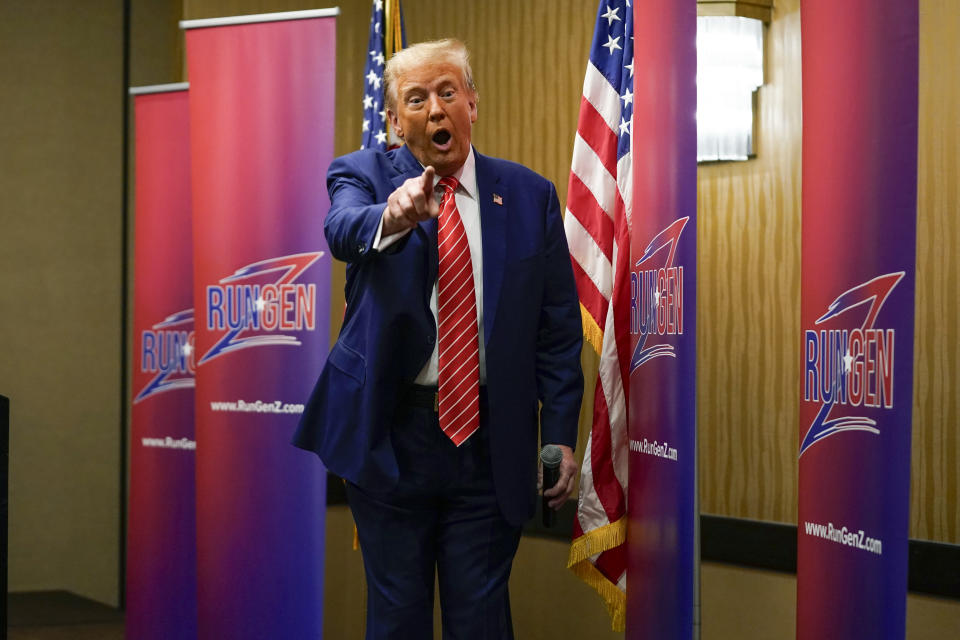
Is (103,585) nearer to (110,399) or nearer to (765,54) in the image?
(110,399)

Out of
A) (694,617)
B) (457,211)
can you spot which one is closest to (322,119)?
(457,211)

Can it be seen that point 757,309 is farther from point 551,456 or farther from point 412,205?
point 412,205

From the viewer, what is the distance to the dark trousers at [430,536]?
6.64ft

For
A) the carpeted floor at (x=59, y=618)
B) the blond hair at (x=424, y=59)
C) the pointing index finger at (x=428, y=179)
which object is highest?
the blond hair at (x=424, y=59)

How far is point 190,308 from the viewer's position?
393cm

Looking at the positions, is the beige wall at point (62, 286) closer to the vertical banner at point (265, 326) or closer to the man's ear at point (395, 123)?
the vertical banner at point (265, 326)

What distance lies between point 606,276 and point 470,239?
1.00 meters

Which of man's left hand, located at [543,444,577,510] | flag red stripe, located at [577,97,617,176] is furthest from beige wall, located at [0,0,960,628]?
man's left hand, located at [543,444,577,510]

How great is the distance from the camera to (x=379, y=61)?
4.05 metres

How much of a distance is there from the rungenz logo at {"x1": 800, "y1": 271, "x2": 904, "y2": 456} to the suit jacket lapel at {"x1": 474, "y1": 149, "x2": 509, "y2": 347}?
622 mm

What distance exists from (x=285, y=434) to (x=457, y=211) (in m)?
1.40

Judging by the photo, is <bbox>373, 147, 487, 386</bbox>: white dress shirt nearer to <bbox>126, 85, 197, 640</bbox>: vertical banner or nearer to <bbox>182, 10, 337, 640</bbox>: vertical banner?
<bbox>182, 10, 337, 640</bbox>: vertical banner

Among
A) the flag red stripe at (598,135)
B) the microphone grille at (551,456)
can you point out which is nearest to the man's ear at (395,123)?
the microphone grille at (551,456)

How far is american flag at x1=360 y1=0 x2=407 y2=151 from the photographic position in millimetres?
3975
